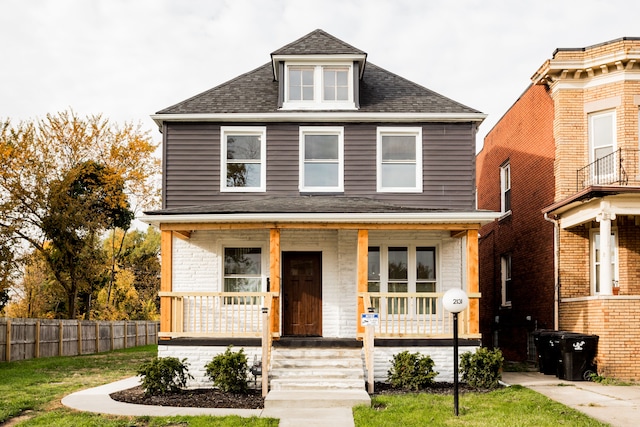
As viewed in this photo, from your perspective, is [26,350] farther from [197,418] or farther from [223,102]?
[197,418]

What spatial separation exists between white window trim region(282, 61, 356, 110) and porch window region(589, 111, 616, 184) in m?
5.67

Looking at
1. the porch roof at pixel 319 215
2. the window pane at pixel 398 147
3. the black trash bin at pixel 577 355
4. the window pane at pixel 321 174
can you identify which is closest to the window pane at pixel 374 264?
the window pane at pixel 321 174

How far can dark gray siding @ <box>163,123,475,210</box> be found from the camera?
1647cm

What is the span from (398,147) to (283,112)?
9.26 ft

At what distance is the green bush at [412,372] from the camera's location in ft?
43.0

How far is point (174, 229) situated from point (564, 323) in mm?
9145

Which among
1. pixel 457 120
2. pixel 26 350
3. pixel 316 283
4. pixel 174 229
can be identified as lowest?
pixel 26 350

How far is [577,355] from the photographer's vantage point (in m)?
14.8

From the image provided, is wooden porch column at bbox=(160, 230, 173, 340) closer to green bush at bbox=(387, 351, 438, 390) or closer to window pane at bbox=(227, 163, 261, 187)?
window pane at bbox=(227, 163, 261, 187)

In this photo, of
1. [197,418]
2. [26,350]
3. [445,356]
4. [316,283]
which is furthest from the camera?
[26,350]

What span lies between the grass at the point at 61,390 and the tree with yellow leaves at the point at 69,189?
847 centimetres

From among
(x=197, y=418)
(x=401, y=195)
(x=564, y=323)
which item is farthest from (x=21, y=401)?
(x=564, y=323)

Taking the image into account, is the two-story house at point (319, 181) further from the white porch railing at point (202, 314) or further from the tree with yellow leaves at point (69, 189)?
the tree with yellow leaves at point (69, 189)

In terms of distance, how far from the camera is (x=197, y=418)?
10.2m
